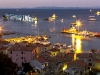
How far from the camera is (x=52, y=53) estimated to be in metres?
9.38

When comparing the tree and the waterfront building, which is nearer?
the tree

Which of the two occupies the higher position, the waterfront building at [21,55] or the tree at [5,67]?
the tree at [5,67]

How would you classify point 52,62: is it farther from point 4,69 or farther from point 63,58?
point 4,69

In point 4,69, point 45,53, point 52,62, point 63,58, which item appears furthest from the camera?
point 45,53

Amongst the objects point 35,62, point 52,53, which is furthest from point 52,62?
point 52,53

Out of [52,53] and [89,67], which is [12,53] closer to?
[52,53]

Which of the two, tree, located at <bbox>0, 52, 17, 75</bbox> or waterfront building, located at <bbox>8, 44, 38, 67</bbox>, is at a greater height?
tree, located at <bbox>0, 52, 17, 75</bbox>

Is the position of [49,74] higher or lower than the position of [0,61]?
lower

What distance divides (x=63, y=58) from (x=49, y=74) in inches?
52.5

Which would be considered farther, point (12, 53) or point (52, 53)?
point (52, 53)

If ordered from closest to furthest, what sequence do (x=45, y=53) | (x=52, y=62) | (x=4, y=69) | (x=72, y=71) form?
1. (x=4, y=69)
2. (x=72, y=71)
3. (x=52, y=62)
4. (x=45, y=53)

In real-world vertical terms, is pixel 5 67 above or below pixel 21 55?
above

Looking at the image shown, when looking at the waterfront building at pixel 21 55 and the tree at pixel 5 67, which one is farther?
the waterfront building at pixel 21 55

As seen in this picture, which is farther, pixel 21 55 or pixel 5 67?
pixel 21 55
